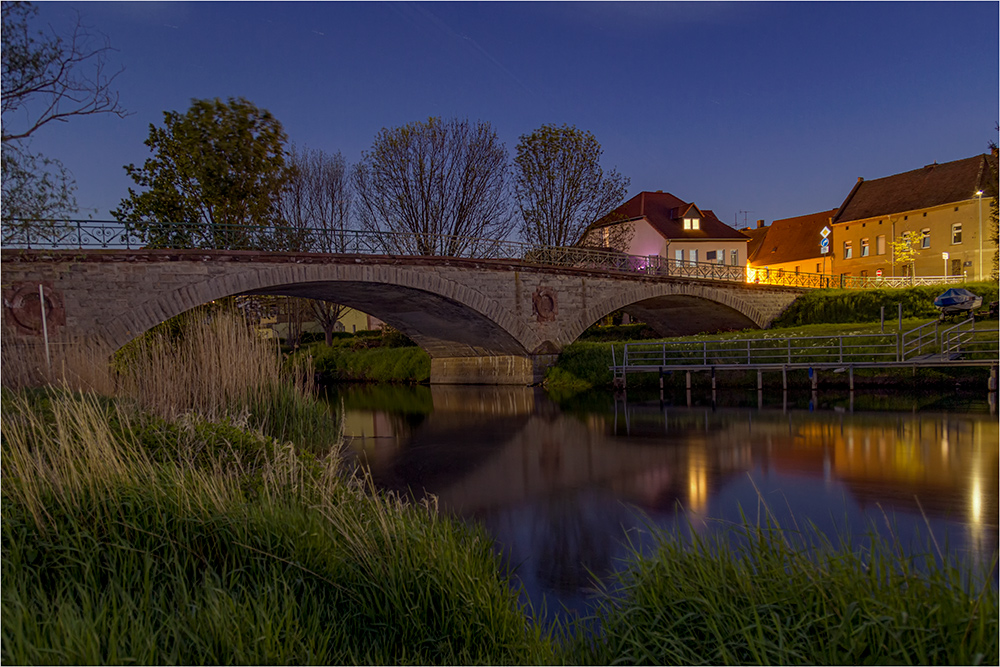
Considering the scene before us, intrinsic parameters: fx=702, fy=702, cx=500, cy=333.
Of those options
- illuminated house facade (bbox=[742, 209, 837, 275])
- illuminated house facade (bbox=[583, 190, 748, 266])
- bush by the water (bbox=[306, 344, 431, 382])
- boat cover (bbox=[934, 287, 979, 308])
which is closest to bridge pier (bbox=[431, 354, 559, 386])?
bush by the water (bbox=[306, 344, 431, 382])

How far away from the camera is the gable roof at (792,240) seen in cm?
5991

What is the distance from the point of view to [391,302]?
2914 centimetres

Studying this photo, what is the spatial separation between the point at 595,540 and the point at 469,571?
101 inches

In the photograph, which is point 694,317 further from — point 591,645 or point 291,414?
point 591,645

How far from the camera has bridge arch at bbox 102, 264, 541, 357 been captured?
2092 centimetres

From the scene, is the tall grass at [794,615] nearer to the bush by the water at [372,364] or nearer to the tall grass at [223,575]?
the tall grass at [223,575]

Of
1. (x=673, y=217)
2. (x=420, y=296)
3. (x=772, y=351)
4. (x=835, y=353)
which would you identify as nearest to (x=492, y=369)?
(x=420, y=296)

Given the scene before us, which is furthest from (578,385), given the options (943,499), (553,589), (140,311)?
(553,589)

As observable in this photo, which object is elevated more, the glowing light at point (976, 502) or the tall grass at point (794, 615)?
the tall grass at point (794, 615)

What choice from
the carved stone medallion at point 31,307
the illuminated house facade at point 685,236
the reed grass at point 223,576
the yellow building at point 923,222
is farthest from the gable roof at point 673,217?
the reed grass at point 223,576

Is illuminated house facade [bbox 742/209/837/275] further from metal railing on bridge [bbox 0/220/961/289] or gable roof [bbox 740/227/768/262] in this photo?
metal railing on bridge [bbox 0/220/961/289]

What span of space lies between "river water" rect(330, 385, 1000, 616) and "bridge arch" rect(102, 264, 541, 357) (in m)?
6.86

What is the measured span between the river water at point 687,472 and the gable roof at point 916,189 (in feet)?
119

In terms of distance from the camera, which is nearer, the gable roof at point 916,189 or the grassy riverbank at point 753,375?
the grassy riverbank at point 753,375
